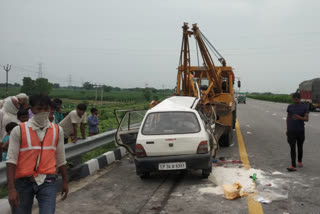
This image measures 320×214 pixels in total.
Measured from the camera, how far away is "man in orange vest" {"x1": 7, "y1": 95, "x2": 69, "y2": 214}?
120 inches

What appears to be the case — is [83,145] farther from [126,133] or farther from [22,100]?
[22,100]

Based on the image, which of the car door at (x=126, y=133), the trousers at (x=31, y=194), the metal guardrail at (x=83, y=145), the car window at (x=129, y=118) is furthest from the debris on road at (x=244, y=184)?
the trousers at (x=31, y=194)

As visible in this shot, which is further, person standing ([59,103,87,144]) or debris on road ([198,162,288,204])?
person standing ([59,103,87,144])

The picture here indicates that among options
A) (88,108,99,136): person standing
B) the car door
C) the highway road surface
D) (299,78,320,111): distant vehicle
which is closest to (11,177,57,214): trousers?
the highway road surface

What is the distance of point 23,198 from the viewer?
3.12 meters

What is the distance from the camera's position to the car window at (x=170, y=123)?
6.77 metres

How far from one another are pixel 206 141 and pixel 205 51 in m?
6.76

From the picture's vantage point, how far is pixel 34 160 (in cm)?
312

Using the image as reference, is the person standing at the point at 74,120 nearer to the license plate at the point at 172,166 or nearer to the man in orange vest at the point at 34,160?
the license plate at the point at 172,166

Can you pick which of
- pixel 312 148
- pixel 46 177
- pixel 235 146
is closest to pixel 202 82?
pixel 235 146

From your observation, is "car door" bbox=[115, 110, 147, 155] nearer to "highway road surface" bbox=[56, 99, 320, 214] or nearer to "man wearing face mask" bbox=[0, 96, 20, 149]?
"highway road surface" bbox=[56, 99, 320, 214]

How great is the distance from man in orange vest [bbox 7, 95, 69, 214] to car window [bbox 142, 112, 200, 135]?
3.67 m

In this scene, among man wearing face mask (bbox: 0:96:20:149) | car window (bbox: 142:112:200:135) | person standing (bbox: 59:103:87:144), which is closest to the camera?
man wearing face mask (bbox: 0:96:20:149)

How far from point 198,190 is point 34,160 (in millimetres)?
3586
